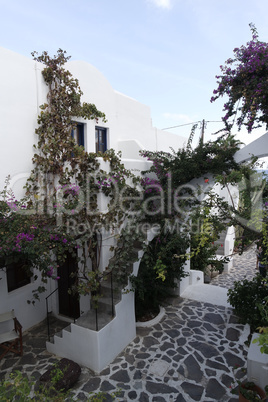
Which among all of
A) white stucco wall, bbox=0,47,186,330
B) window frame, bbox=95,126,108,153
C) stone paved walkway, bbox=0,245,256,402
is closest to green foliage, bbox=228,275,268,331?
stone paved walkway, bbox=0,245,256,402

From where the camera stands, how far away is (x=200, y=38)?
5.87 m

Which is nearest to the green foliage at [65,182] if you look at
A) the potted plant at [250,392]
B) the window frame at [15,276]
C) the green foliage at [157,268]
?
the window frame at [15,276]

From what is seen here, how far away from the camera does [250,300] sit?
7133 mm

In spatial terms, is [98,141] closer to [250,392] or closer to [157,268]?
[157,268]

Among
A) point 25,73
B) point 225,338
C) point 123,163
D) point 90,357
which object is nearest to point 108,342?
point 90,357

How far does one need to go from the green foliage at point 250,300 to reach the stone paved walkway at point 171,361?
43 cm

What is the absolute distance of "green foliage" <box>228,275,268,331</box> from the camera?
22.2 ft

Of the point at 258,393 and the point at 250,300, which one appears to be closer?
the point at 258,393

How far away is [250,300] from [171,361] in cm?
268

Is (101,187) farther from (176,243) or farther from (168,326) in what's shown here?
(168,326)

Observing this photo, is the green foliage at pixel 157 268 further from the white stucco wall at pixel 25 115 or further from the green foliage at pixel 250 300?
the green foliage at pixel 250 300

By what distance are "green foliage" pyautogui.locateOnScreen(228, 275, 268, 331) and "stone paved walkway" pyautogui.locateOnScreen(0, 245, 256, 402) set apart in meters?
0.43

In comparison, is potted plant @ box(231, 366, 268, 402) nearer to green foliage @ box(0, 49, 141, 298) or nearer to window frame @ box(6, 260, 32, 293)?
green foliage @ box(0, 49, 141, 298)

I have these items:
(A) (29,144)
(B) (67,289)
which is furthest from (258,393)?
(A) (29,144)
